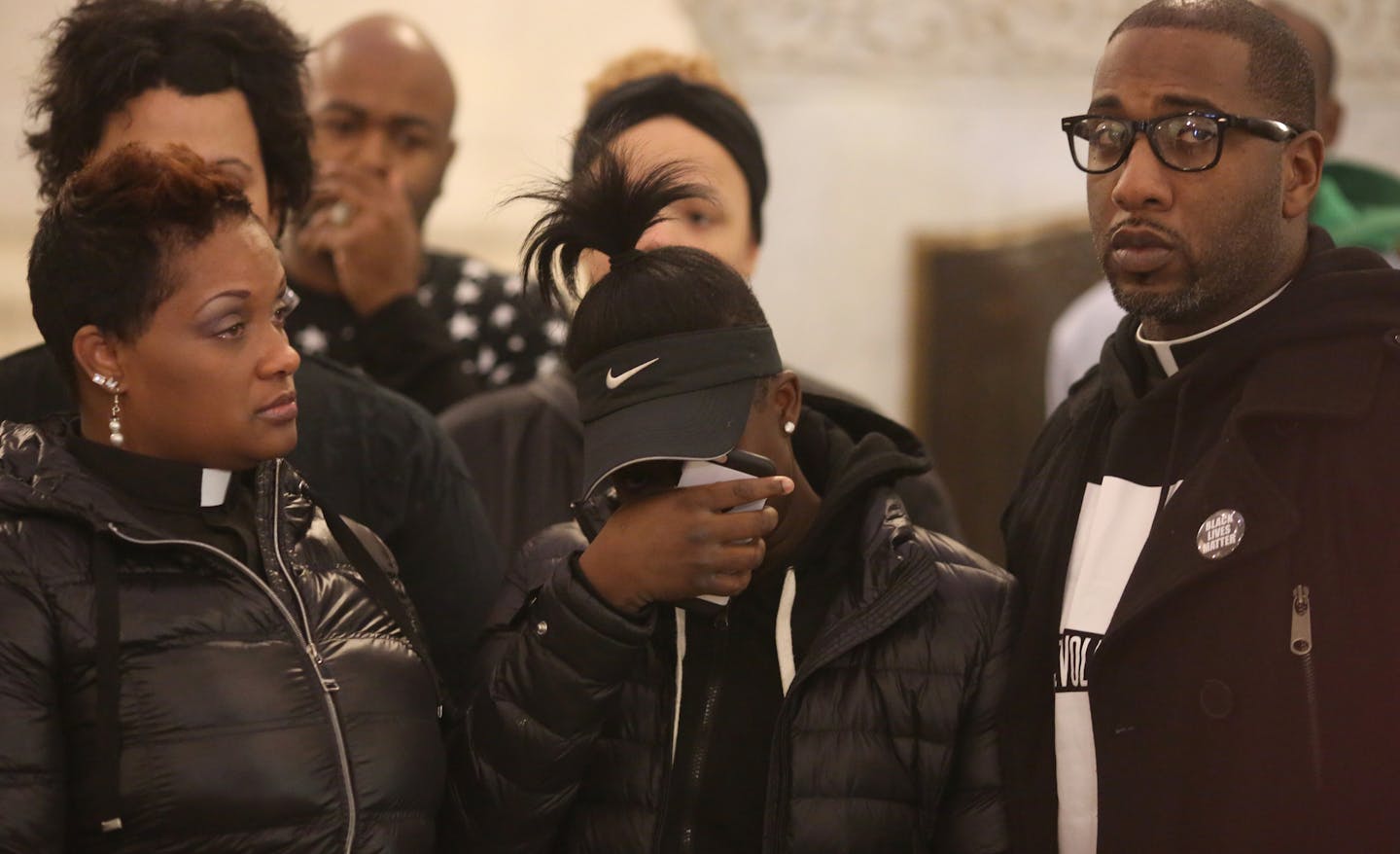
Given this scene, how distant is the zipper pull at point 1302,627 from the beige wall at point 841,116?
145 inches

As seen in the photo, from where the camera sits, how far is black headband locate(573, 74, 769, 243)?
3221 millimetres

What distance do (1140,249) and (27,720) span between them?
147cm

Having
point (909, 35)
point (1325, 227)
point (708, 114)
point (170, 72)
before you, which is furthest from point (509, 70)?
point (170, 72)

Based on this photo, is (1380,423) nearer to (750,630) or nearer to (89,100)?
(750,630)

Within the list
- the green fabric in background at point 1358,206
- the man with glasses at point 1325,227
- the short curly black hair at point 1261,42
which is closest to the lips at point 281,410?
the short curly black hair at point 1261,42

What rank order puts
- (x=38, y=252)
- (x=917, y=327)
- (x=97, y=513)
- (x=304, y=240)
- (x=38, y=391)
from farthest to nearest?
(x=917, y=327)
(x=304, y=240)
(x=38, y=391)
(x=38, y=252)
(x=97, y=513)

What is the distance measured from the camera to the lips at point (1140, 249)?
7.59 ft

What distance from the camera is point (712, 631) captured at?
234 cm

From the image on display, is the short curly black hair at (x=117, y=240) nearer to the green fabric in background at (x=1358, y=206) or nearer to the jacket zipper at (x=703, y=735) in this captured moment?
the jacket zipper at (x=703, y=735)

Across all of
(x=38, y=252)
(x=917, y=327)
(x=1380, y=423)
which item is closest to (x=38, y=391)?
(x=38, y=252)

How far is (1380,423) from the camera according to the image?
2.16 m

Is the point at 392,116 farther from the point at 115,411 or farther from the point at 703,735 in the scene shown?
the point at 703,735

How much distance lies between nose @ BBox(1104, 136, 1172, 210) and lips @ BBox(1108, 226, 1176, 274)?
0.11ft

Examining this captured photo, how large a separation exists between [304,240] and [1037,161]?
10.1 ft
